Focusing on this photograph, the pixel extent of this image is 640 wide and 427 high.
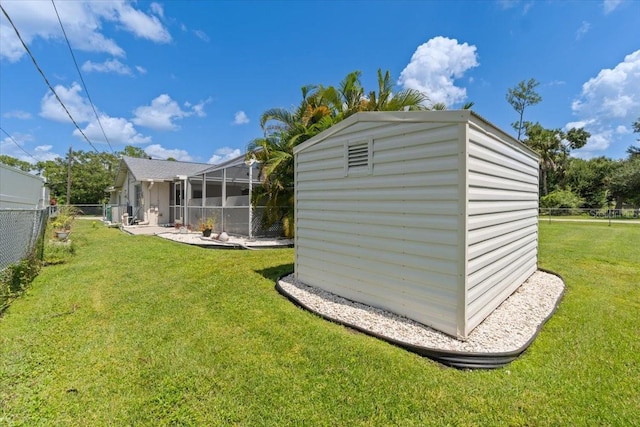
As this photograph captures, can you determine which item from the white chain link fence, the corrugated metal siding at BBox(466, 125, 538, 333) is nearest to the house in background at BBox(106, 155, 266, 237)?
the white chain link fence

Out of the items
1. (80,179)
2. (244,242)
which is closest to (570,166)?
(244,242)

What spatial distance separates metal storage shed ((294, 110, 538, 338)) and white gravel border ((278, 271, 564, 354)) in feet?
0.36

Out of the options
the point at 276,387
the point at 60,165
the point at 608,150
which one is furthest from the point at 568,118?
the point at 60,165

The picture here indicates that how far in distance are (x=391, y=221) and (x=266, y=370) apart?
221cm

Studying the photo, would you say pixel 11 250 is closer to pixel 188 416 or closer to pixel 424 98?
pixel 188 416

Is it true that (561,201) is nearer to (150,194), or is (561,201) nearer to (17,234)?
(150,194)

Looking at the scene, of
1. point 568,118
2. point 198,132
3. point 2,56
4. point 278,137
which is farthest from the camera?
point 568,118

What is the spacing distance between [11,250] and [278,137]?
712cm

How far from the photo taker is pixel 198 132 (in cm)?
2628

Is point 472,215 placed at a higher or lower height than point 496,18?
lower

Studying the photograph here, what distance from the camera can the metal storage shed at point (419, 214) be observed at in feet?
10.3

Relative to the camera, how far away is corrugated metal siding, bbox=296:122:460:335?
3.20 metres

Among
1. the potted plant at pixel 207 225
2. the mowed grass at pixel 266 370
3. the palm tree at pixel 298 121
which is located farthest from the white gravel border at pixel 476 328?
the potted plant at pixel 207 225

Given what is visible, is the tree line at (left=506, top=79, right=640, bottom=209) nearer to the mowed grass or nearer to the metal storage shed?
the metal storage shed
